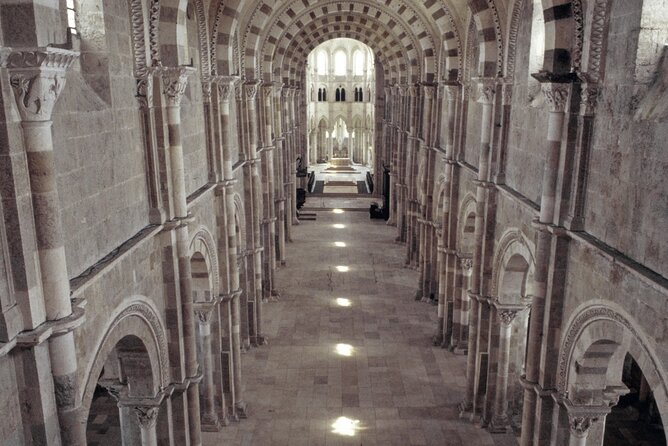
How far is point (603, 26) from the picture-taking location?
8492 mm

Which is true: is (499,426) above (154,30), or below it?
below

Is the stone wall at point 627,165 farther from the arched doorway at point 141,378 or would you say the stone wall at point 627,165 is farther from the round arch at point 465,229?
the round arch at point 465,229

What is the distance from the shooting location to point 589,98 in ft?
28.9

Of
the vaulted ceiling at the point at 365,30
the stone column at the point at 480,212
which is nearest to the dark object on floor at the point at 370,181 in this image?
A: the vaulted ceiling at the point at 365,30

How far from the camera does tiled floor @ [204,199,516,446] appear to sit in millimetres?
14242

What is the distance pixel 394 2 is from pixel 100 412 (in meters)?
16.9

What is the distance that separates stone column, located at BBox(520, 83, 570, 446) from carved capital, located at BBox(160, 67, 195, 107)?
226 inches

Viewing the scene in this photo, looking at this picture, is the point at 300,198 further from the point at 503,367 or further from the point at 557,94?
the point at 557,94

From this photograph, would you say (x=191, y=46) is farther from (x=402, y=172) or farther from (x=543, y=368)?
(x=402, y=172)

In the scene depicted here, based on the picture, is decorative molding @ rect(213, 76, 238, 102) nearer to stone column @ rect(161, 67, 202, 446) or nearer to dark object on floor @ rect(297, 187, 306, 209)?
stone column @ rect(161, 67, 202, 446)

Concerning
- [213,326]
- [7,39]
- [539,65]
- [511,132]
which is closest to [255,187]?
[213,326]

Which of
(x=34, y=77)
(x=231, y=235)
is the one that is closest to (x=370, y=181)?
(x=231, y=235)

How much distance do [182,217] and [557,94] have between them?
6468 mm

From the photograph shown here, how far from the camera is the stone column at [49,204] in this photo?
5277 mm
